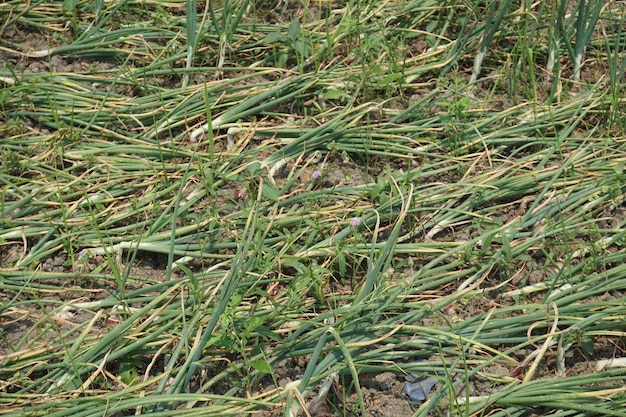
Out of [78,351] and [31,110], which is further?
[31,110]

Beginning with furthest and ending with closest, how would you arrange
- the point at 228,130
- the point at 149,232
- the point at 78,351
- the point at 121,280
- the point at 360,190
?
the point at 228,130 < the point at 360,190 < the point at 149,232 < the point at 121,280 < the point at 78,351

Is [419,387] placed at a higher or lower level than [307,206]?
lower

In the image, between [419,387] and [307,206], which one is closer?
[419,387]

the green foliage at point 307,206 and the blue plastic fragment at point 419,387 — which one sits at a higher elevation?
the green foliage at point 307,206

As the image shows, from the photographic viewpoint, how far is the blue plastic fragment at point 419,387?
5.98ft

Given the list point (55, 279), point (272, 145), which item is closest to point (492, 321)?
point (272, 145)

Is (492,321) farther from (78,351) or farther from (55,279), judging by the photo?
(55,279)

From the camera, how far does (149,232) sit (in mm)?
2121

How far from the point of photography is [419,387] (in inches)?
72.2

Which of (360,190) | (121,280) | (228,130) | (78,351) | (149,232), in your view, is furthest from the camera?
(228,130)

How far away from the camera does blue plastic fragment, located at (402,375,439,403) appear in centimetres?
182

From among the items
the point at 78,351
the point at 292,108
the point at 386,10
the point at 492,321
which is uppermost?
the point at 386,10

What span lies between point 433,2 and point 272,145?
33.3 inches

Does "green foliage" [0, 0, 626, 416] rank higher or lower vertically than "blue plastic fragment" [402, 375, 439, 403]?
higher
